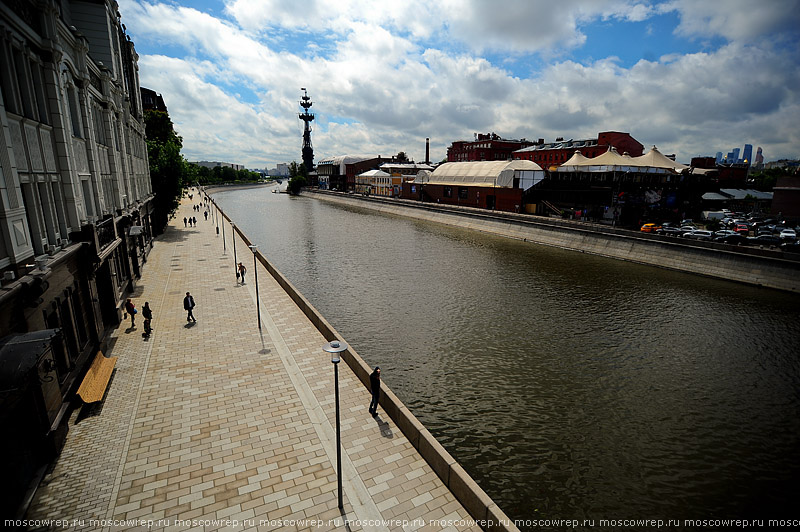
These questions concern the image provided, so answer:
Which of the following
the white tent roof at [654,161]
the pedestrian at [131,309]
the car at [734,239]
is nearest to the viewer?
the pedestrian at [131,309]

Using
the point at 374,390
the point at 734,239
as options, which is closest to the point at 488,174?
the point at 734,239

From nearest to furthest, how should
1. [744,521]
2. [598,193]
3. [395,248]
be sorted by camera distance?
[744,521]
[395,248]
[598,193]

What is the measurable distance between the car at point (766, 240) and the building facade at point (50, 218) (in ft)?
155

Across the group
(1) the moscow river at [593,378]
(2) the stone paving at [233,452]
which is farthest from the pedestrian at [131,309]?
(1) the moscow river at [593,378]

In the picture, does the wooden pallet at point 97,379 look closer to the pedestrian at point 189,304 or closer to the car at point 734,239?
the pedestrian at point 189,304

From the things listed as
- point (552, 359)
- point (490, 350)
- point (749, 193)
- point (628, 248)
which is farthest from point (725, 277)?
point (749, 193)

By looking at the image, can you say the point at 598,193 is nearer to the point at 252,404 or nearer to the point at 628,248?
the point at 628,248

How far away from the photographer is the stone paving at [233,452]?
7867mm

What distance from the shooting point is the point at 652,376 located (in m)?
15.1

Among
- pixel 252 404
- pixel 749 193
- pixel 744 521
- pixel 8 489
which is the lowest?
pixel 744 521

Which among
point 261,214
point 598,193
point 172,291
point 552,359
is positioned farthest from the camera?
point 261,214

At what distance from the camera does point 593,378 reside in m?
14.9

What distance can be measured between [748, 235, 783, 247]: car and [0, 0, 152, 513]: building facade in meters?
47.1

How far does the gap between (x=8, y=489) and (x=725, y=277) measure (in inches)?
1564
